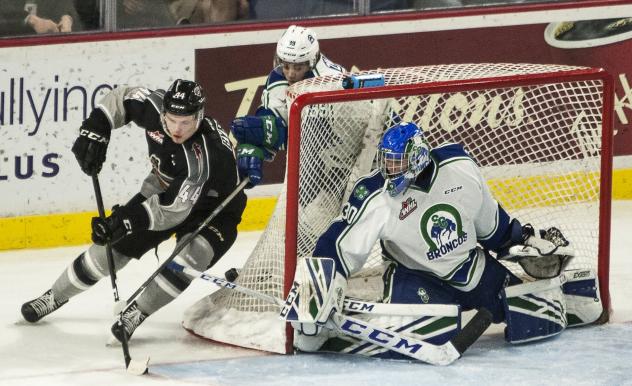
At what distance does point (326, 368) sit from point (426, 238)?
1.69ft

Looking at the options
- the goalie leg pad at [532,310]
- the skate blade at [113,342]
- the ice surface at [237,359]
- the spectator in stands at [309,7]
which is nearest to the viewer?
the ice surface at [237,359]

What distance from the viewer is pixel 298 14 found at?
285 inches

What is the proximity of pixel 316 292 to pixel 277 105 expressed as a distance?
87 cm

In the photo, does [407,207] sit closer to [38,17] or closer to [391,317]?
[391,317]

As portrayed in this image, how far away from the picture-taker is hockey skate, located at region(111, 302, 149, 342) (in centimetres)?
535

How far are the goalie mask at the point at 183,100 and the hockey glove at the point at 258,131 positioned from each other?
0.61 feet

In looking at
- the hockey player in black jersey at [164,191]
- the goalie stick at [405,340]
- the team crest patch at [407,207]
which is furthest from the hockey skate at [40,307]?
the team crest patch at [407,207]

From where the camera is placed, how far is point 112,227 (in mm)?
5242

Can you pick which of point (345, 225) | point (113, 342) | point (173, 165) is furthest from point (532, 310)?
point (113, 342)

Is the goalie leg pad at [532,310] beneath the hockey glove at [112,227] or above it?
beneath

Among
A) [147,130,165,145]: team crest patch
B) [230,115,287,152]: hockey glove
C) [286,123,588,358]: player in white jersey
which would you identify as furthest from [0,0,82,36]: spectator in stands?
[286,123,588,358]: player in white jersey

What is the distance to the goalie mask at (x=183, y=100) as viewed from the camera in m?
5.23

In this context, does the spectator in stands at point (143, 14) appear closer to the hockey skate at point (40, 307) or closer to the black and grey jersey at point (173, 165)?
the black and grey jersey at point (173, 165)

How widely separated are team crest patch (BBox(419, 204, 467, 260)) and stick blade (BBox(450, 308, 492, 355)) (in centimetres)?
24
